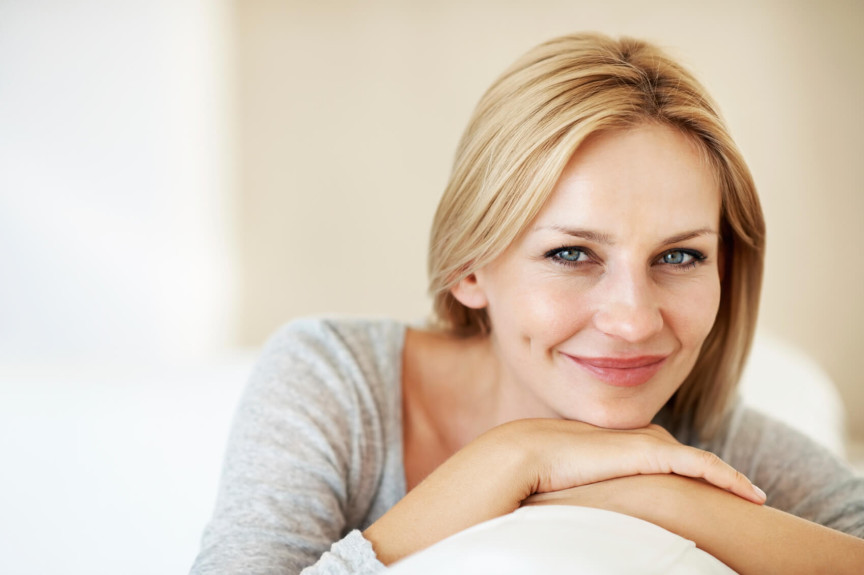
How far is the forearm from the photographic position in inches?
41.2

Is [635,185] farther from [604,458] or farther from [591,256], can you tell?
[604,458]

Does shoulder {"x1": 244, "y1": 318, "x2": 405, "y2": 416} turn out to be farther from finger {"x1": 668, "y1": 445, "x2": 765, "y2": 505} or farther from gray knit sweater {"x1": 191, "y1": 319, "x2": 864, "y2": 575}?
finger {"x1": 668, "y1": 445, "x2": 765, "y2": 505}

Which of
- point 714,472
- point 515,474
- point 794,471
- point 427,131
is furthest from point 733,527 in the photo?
point 427,131

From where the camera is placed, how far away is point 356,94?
12.2ft

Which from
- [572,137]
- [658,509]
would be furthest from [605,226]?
[658,509]

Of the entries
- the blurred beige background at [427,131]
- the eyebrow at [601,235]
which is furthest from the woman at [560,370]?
the blurred beige background at [427,131]

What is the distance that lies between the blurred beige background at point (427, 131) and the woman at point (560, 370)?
2141 mm

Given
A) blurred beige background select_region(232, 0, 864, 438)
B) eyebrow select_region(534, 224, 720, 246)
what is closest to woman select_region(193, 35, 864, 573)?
eyebrow select_region(534, 224, 720, 246)

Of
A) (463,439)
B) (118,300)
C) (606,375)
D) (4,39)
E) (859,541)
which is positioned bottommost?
(118,300)

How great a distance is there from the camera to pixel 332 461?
141cm

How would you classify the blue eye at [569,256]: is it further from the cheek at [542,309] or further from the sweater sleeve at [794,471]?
the sweater sleeve at [794,471]

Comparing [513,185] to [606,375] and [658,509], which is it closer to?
[606,375]

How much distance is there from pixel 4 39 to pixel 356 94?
1.43 m

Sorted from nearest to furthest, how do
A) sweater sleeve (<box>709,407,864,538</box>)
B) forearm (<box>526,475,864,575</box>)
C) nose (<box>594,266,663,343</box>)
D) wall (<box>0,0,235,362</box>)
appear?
forearm (<box>526,475,864,575</box>)
nose (<box>594,266,663,343</box>)
sweater sleeve (<box>709,407,864,538</box>)
wall (<box>0,0,235,362</box>)
